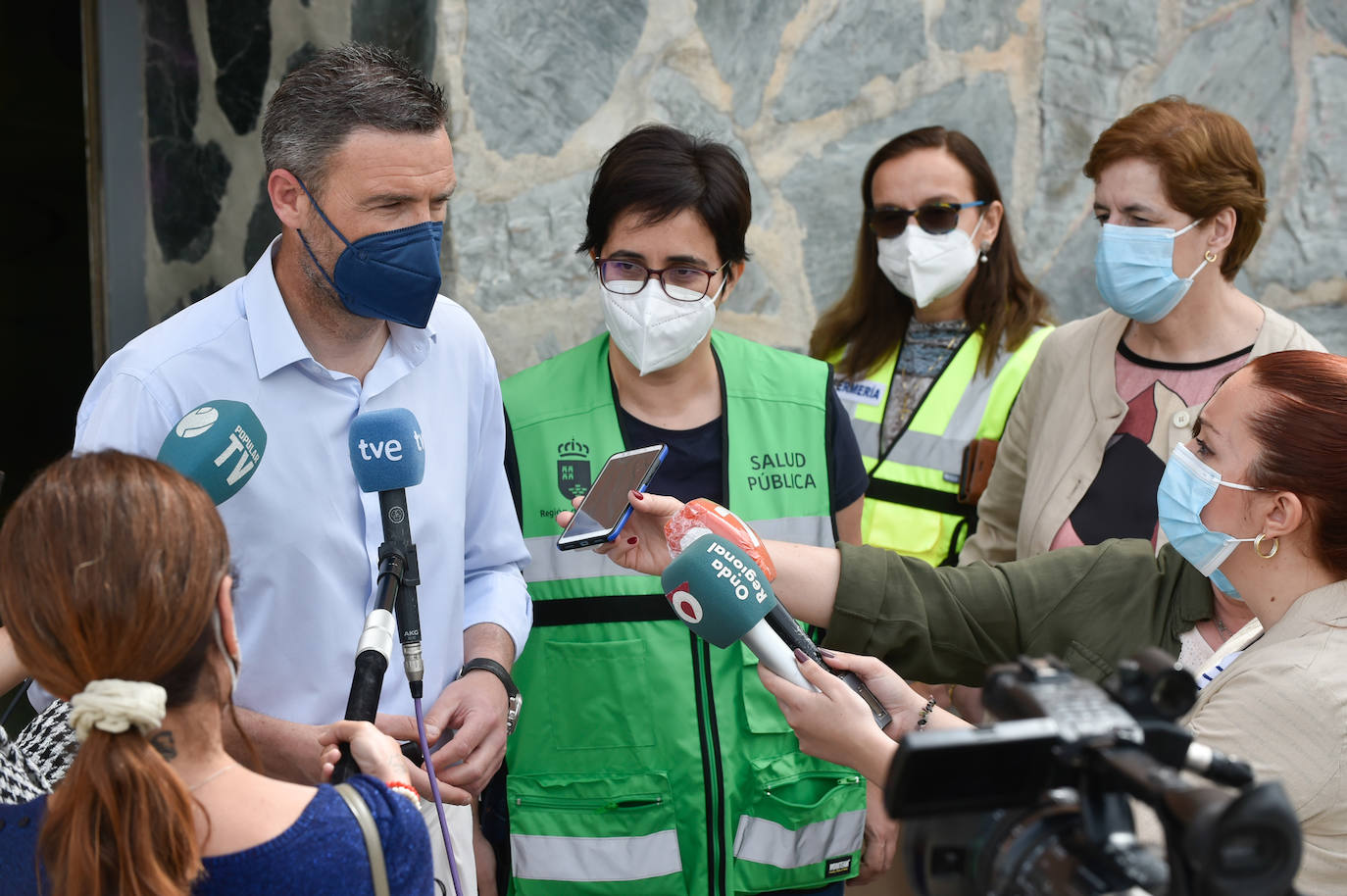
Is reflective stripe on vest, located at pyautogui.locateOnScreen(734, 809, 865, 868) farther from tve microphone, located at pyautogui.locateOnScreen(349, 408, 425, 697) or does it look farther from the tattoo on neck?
the tattoo on neck

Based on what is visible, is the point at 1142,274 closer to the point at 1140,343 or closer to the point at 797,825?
the point at 1140,343

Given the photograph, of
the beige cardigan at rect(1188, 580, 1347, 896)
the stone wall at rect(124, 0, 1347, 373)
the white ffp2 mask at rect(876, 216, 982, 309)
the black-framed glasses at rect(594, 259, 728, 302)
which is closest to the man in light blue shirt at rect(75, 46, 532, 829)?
the black-framed glasses at rect(594, 259, 728, 302)

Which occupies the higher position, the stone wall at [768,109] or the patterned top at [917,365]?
the stone wall at [768,109]

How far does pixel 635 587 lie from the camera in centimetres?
258

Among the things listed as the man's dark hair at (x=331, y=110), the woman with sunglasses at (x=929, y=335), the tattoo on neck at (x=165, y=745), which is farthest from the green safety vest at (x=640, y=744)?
the tattoo on neck at (x=165, y=745)

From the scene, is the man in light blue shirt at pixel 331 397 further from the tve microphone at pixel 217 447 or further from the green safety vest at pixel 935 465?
the green safety vest at pixel 935 465

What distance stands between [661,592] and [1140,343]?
1.48 metres

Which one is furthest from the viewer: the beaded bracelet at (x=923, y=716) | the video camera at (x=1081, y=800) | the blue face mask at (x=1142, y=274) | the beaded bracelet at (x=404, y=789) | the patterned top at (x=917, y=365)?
the patterned top at (x=917, y=365)

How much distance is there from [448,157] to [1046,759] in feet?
5.13

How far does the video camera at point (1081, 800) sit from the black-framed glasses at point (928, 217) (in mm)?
2494

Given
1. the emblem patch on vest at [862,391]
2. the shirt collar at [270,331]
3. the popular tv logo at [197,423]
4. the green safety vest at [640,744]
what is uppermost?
the shirt collar at [270,331]

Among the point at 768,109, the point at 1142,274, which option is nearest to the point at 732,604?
the point at 1142,274

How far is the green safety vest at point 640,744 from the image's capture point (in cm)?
252

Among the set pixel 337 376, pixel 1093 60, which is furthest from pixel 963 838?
pixel 1093 60
